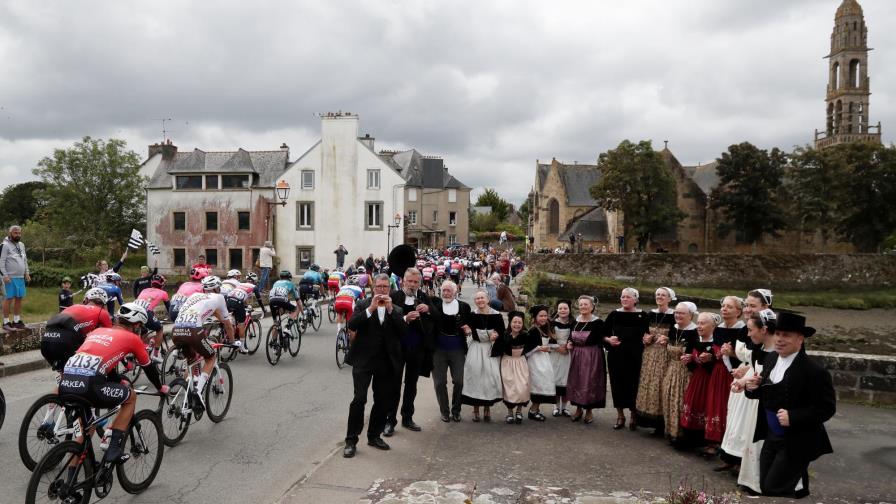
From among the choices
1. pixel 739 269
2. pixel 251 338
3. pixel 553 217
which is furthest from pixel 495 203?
pixel 251 338

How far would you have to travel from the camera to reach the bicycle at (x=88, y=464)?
423 centimetres

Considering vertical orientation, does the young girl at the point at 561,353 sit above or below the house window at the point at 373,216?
below

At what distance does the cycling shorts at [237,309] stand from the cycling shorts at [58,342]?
14.1 ft

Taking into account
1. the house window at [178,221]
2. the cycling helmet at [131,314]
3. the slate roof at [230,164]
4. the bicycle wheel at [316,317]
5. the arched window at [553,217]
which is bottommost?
the bicycle wheel at [316,317]

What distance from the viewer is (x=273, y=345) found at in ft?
36.4

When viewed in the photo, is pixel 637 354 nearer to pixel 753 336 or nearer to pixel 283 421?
pixel 753 336

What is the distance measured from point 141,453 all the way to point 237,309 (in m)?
5.65

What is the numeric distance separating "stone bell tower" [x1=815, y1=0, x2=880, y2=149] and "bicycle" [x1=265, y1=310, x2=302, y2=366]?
87.8 metres

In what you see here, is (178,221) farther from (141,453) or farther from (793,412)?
(793,412)

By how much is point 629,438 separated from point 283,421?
4.22 metres

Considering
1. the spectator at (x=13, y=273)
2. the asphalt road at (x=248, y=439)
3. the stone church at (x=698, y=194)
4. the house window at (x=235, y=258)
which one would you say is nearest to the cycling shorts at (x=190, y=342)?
the asphalt road at (x=248, y=439)

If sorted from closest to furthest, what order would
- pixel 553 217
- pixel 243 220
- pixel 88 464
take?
1. pixel 88 464
2. pixel 243 220
3. pixel 553 217

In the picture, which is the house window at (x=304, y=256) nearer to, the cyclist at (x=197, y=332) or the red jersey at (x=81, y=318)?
the cyclist at (x=197, y=332)

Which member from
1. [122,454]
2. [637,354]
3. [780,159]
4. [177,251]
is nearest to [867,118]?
[780,159]
